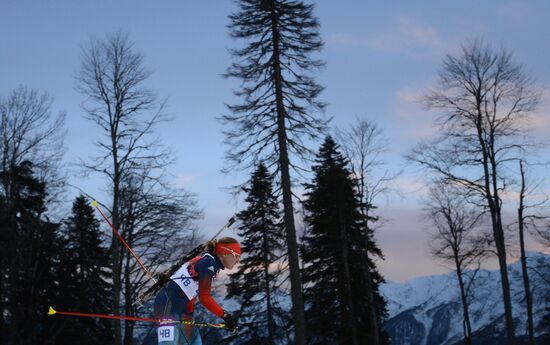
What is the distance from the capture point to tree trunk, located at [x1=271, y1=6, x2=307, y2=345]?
1766cm

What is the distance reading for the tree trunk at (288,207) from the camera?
1766cm

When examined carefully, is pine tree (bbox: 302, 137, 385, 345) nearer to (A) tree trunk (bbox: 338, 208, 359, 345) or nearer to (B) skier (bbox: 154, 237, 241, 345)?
(A) tree trunk (bbox: 338, 208, 359, 345)

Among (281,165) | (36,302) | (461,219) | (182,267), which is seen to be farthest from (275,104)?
(461,219)

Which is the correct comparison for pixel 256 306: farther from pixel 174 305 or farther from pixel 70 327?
pixel 174 305

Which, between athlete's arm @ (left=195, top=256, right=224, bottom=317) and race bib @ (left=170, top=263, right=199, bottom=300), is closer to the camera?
athlete's arm @ (left=195, top=256, right=224, bottom=317)

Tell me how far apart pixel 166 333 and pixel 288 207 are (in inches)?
428

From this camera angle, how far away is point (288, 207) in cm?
1836

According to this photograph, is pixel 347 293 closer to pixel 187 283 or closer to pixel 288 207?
pixel 288 207

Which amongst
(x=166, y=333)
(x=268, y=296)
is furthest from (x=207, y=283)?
(x=268, y=296)

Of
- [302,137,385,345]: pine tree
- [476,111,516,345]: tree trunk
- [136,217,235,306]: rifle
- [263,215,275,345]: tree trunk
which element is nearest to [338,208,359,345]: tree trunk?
[302,137,385,345]: pine tree

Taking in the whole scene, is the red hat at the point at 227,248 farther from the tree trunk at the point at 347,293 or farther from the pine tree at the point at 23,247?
the tree trunk at the point at 347,293

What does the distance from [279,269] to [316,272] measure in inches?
701

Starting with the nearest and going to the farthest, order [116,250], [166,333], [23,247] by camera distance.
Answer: [166,333]
[116,250]
[23,247]

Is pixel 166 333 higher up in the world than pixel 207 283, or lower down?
lower down
